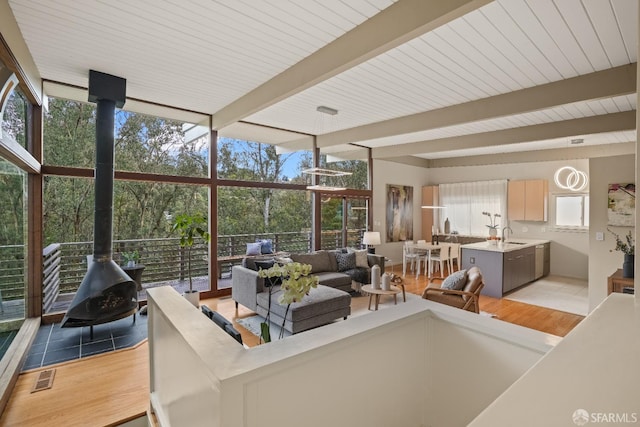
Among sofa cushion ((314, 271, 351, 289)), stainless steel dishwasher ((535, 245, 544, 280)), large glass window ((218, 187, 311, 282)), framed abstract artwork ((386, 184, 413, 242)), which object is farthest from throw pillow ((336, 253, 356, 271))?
stainless steel dishwasher ((535, 245, 544, 280))

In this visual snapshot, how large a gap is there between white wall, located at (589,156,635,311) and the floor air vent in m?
6.59

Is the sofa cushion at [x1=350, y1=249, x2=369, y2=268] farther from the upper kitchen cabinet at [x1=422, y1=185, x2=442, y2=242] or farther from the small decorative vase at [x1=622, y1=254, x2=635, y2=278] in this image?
the upper kitchen cabinet at [x1=422, y1=185, x2=442, y2=242]

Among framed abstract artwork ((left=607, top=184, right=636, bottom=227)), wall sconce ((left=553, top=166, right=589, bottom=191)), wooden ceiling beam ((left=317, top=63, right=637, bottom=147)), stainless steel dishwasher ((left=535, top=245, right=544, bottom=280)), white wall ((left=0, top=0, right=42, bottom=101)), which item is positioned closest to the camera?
white wall ((left=0, top=0, right=42, bottom=101))

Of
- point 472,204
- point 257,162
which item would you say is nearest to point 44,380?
point 257,162

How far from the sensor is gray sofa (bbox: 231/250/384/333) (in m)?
3.71

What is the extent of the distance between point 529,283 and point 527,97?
448 centimetres

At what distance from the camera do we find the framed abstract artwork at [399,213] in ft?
27.4

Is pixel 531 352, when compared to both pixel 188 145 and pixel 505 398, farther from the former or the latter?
pixel 188 145

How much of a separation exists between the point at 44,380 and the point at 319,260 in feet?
12.2

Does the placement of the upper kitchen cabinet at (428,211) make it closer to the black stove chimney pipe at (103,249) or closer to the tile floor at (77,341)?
the tile floor at (77,341)

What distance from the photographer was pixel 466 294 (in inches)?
137

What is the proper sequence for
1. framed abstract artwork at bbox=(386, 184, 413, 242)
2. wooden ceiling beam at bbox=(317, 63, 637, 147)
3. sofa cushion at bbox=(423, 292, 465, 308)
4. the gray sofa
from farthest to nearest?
framed abstract artwork at bbox=(386, 184, 413, 242)
the gray sofa
sofa cushion at bbox=(423, 292, 465, 308)
wooden ceiling beam at bbox=(317, 63, 637, 147)

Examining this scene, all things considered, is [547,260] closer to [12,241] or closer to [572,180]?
[572,180]

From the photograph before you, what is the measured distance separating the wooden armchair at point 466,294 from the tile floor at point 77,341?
11.4ft
